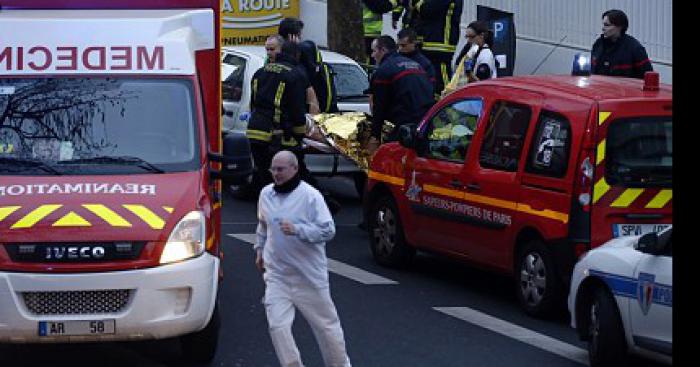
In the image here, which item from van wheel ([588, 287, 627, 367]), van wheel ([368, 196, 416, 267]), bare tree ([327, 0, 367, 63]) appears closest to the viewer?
van wheel ([588, 287, 627, 367])

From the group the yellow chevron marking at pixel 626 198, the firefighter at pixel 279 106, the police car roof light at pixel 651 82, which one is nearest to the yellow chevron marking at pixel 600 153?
the yellow chevron marking at pixel 626 198

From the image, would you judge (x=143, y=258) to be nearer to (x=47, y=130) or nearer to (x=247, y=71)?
(x=47, y=130)

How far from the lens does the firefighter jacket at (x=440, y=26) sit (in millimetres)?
18500

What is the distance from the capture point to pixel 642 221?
33.5 ft

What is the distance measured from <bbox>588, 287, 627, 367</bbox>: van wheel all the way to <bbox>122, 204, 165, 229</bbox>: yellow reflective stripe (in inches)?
109

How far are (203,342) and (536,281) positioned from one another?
2761 millimetres

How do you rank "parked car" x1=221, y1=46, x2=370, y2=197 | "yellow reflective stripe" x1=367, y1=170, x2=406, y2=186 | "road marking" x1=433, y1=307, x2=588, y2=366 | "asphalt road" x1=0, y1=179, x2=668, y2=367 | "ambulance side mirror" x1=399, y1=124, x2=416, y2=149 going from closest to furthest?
"asphalt road" x1=0, y1=179, x2=668, y2=367 → "road marking" x1=433, y1=307, x2=588, y2=366 → "ambulance side mirror" x1=399, y1=124, x2=416, y2=149 → "yellow reflective stripe" x1=367, y1=170, x2=406, y2=186 → "parked car" x1=221, y1=46, x2=370, y2=197

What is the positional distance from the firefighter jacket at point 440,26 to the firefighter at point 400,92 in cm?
380

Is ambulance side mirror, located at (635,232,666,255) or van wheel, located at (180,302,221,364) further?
van wheel, located at (180,302,221,364)

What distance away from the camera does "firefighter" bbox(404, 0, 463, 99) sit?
1849cm

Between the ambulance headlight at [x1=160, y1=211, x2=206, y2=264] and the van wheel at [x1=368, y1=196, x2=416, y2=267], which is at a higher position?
the ambulance headlight at [x1=160, y1=211, x2=206, y2=264]

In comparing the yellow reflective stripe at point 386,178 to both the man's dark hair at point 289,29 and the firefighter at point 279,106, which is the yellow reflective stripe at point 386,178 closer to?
the firefighter at point 279,106

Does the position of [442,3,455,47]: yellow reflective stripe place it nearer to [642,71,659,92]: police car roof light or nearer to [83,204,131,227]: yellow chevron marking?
[642,71,659,92]: police car roof light

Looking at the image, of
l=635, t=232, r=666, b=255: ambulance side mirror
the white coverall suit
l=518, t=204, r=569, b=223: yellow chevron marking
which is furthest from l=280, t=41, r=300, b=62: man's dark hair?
l=635, t=232, r=666, b=255: ambulance side mirror
